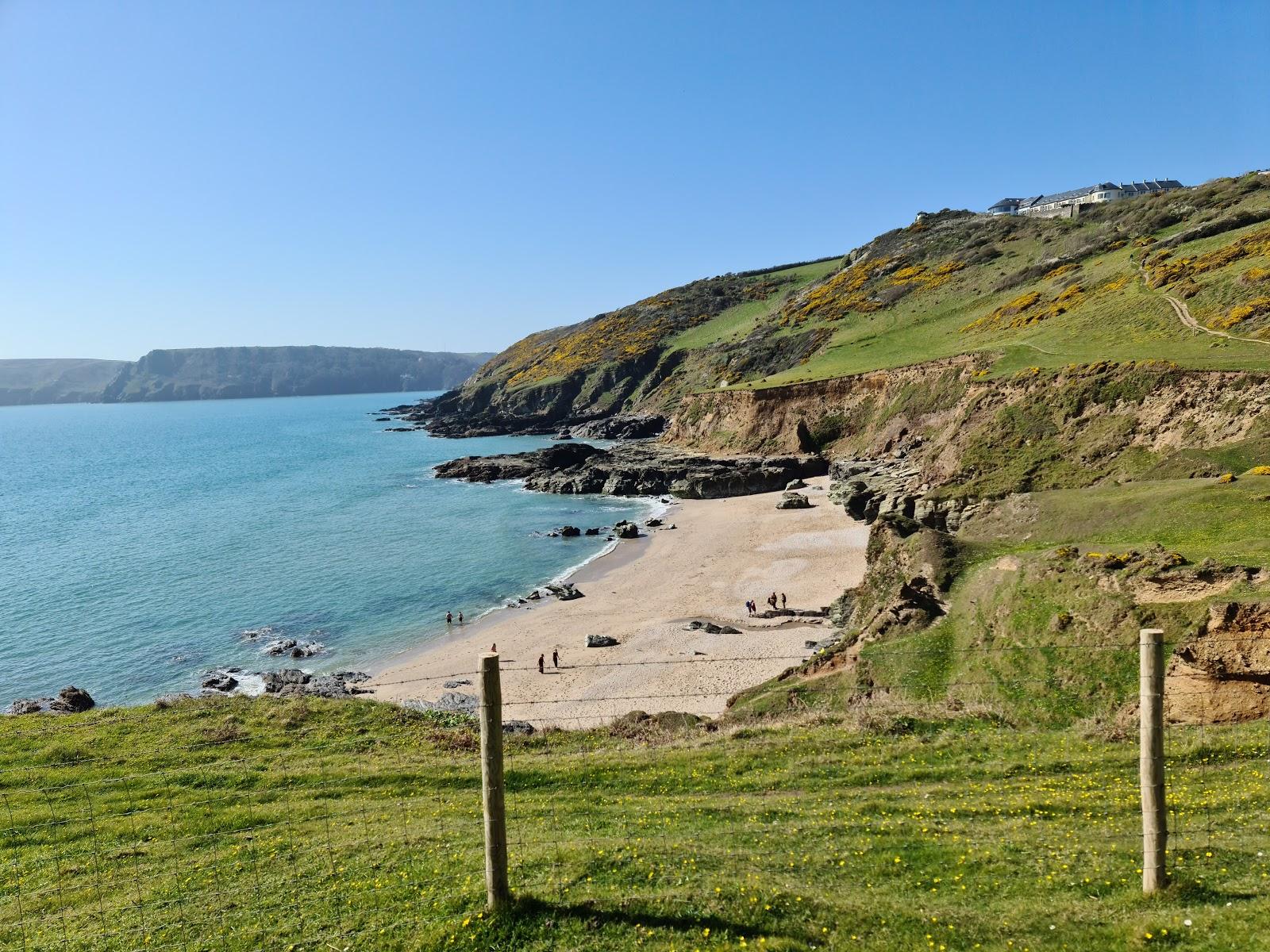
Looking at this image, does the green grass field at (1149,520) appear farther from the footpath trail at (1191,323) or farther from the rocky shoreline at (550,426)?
the rocky shoreline at (550,426)

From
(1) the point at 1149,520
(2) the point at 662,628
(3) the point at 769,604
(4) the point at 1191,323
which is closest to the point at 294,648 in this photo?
(2) the point at 662,628

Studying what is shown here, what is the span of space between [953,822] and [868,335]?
316 ft

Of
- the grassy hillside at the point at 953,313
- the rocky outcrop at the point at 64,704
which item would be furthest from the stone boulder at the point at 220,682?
the grassy hillside at the point at 953,313

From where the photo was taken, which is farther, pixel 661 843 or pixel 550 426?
pixel 550 426

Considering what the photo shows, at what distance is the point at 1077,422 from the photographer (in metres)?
45.4

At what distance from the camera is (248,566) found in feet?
195

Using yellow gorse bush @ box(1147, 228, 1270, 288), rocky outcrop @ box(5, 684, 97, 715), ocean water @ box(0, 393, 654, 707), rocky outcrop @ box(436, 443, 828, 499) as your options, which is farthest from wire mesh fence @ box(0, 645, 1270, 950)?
rocky outcrop @ box(436, 443, 828, 499)

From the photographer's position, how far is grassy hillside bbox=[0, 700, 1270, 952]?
29.6 feet

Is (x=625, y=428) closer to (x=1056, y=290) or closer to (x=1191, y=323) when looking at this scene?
(x=1056, y=290)

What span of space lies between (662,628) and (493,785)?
105 ft

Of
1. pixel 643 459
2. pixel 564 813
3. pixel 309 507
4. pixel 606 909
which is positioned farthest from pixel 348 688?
pixel 643 459

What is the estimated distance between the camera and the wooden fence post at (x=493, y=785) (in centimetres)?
890

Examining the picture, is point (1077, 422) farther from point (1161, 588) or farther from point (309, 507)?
point (309, 507)

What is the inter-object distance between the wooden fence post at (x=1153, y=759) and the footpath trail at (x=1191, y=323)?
4896cm
